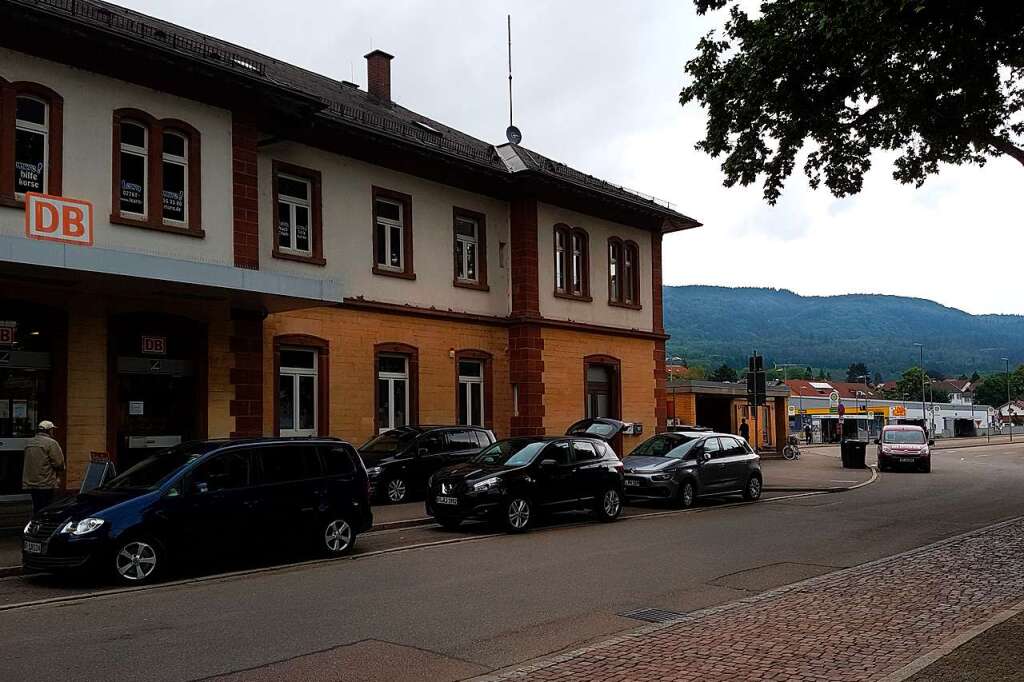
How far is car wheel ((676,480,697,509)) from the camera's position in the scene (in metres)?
19.5

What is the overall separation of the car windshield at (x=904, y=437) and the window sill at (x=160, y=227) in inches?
1024

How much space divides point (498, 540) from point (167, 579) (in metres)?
5.11

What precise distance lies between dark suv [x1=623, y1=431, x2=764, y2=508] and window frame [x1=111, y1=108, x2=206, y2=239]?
10.1m

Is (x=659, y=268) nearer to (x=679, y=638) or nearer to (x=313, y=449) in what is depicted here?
(x=313, y=449)

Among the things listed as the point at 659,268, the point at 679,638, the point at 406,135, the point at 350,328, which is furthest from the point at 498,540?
the point at 659,268

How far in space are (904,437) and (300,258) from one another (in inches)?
931

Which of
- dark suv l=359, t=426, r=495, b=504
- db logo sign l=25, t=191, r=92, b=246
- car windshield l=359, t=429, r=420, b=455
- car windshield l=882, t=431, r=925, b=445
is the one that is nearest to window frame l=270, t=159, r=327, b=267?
car windshield l=359, t=429, r=420, b=455

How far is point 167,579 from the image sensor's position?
10836 millimetres

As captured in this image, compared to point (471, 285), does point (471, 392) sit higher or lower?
lower

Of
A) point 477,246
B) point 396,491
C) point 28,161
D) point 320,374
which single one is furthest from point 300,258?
point 477,246

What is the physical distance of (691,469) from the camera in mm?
19719

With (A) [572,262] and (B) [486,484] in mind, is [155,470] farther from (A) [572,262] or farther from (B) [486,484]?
(A) [572,262]

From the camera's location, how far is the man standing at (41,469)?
1352 cm

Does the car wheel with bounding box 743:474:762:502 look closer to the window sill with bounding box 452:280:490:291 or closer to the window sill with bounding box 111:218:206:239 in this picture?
the window sill with bounding box 452:280:490:291
